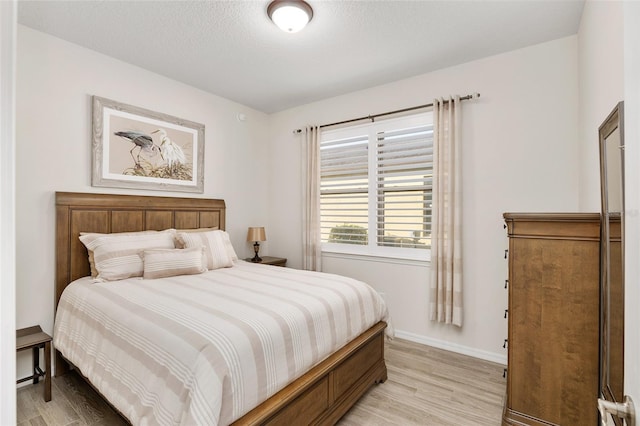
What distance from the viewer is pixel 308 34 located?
259 centimetres

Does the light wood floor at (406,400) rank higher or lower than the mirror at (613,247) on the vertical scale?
lower

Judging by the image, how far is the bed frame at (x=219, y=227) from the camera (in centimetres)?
166

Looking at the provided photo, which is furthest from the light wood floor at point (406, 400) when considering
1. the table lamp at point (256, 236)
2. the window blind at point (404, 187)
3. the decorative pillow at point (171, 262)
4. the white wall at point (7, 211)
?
the table lamp at point (256, 236)

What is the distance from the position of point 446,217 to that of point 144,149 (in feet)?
10.2

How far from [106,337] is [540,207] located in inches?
A: 132

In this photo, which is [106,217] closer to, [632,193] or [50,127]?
[50,127]

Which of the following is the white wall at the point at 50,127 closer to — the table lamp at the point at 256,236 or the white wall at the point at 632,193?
the table lamp at the point at 256,236

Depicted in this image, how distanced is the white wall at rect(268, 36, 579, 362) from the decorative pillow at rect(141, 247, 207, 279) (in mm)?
1927

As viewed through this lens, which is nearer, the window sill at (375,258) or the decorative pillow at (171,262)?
the decorative pillow at (171,262)

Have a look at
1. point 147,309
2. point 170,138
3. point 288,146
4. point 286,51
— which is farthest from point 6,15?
point 288,146

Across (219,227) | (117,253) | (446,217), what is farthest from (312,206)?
(117,253)

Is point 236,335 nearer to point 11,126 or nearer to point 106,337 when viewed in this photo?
point 106,337

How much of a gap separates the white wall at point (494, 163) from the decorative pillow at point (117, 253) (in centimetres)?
238

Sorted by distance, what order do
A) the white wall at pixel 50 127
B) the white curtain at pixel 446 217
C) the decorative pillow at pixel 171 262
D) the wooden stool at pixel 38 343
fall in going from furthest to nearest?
the white curtain at pixel 446 217
the decorative pillow at pixel 171 262
the white wall at pixel 50 127
the wooden stool at pixel 38 343
